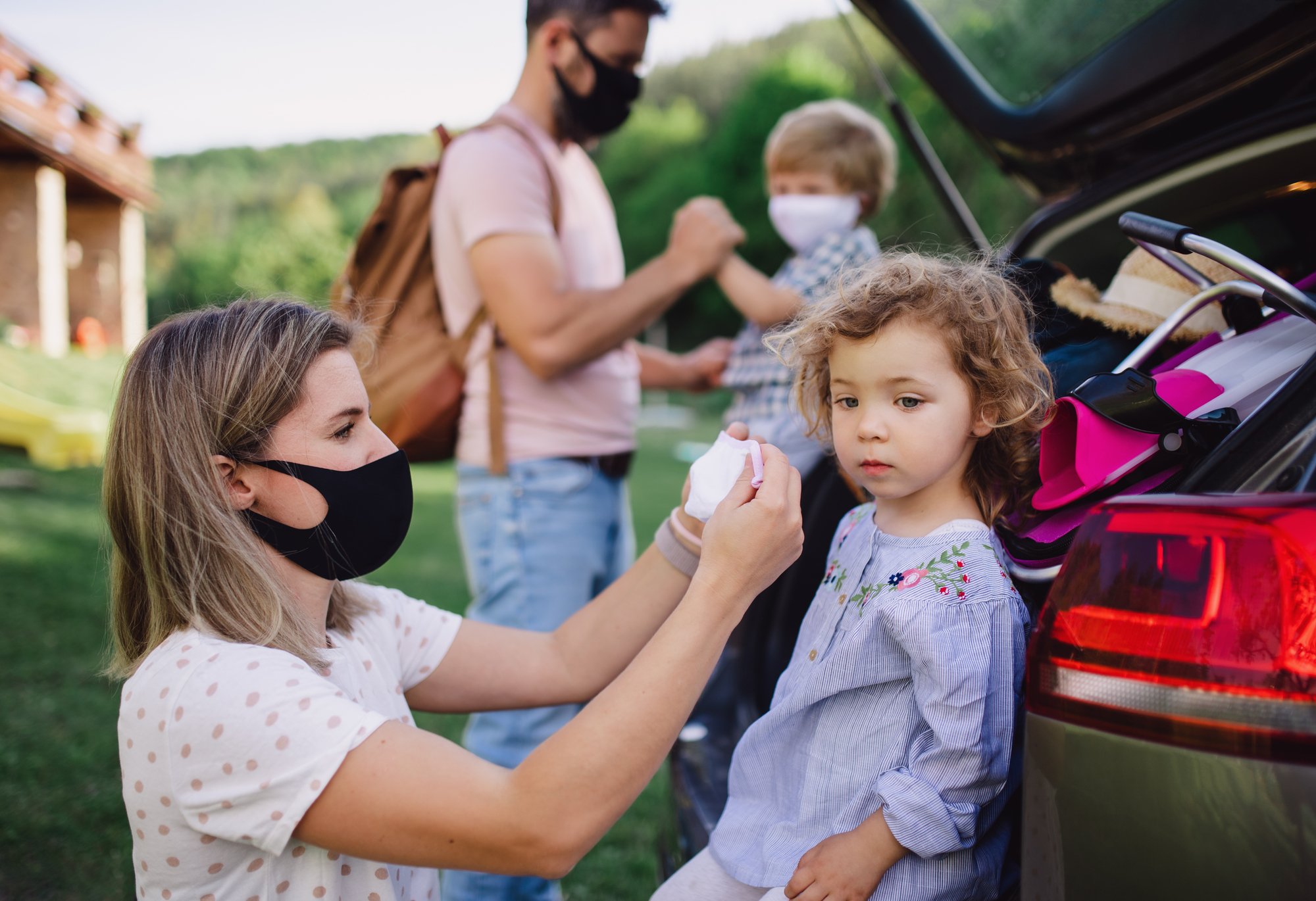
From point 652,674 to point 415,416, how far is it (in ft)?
5.01

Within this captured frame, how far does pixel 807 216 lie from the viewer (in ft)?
10.1

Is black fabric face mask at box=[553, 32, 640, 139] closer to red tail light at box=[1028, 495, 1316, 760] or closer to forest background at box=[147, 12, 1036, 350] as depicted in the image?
red tail light at box=[1028, 495, 1316, 760]

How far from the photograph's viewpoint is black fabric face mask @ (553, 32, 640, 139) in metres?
2.65

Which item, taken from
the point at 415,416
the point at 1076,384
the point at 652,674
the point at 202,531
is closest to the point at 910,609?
the point at 652,674

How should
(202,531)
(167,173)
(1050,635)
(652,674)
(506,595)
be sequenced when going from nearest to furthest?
(1050,635) → (652,674) → (202,531) → (506,595) → (167,173)

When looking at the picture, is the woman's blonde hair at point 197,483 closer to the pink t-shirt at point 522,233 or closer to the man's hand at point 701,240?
the pink t-shirt at point 522,233

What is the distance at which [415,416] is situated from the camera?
263cm

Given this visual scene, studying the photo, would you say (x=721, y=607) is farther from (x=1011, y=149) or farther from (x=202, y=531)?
(x=1011, y=149)

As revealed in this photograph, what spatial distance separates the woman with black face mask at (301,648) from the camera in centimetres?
126

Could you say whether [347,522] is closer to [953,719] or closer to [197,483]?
[197,483]

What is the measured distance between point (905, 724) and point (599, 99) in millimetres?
1927

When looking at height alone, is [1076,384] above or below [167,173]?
below

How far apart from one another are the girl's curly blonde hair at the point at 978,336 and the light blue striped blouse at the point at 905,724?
0.43ft

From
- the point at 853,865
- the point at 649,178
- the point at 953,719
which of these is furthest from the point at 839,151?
the point at 649,178
